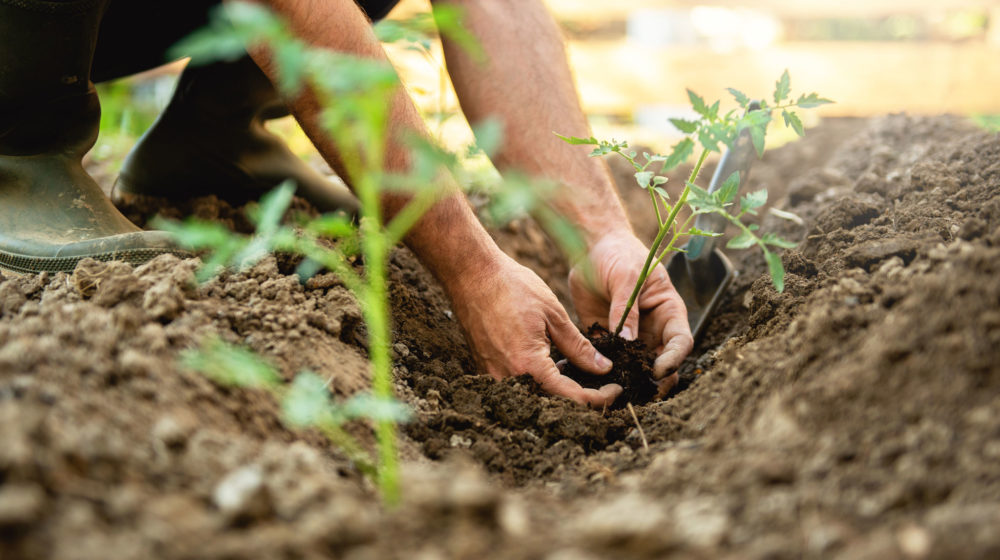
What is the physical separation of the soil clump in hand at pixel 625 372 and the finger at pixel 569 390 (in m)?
0.04

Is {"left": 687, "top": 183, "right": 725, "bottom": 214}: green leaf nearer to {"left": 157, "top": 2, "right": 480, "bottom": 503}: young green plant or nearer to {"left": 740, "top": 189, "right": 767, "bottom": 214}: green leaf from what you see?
{"left": 740, "top": 189, "right": 767, "bottom": 214}: green leaf

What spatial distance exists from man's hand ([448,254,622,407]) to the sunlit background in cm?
221

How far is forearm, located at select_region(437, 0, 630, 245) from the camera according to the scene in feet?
6.18

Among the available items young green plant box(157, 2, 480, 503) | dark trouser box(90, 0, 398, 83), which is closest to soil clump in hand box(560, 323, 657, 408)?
young green plant box(157, 2, 480, 503)

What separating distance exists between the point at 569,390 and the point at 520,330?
0.16 m

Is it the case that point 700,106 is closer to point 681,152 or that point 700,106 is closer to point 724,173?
point 681,152

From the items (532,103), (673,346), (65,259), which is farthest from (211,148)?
(673,346)

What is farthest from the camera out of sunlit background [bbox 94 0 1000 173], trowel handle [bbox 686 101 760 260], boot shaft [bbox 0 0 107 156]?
sunlit background [bbox 94 0 1000 173]

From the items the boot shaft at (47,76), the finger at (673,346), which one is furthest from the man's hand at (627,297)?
the boot shaft at (47,76)

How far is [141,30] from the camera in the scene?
2008mm

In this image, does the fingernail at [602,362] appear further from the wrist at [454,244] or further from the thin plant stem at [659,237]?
the wrist at [454,244]

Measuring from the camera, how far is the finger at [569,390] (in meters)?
1.43

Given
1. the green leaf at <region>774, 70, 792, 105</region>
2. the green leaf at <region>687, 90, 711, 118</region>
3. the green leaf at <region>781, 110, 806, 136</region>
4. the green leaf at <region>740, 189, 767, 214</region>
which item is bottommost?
the green leaf at <region>740, 189, 767, 214</region>

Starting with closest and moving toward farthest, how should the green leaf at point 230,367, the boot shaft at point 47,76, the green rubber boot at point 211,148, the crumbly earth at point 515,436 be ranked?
the crumbly earth at point 515,436, the green leaf at point 230,367, the boot shaft at point 47,76, the green rubber boot at point 211,148
